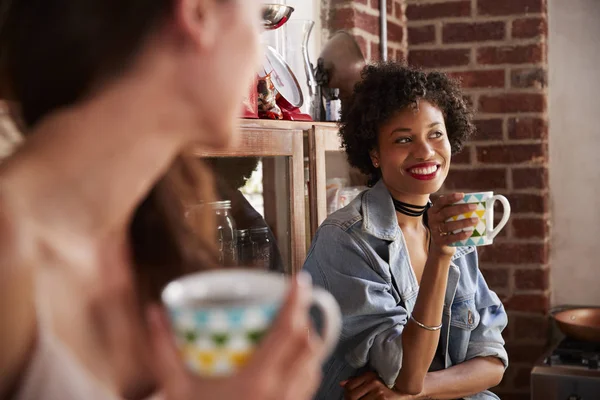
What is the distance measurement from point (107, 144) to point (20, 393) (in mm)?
182

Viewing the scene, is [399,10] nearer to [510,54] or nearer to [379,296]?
[510,54]

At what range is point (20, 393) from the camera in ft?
1.55

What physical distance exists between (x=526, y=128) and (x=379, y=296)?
1447 millimetres

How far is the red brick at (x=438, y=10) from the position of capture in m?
2.82

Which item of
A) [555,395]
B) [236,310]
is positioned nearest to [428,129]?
[555,395]

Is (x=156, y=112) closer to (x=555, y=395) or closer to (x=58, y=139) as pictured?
(x=58, y=139)

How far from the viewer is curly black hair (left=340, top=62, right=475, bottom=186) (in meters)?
1.83

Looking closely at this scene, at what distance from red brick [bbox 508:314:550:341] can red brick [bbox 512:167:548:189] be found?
0.53m

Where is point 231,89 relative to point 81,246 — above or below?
above

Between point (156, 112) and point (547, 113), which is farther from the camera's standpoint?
point (547, 113)

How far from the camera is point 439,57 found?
2.87m

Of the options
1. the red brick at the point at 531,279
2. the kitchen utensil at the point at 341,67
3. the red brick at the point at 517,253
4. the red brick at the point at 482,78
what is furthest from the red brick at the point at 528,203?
the kitchen utensil at the point at 341,67

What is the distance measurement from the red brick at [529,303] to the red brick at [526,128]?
64 centimetres

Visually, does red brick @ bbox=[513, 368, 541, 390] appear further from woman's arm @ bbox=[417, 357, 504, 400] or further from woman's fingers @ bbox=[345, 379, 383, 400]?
woman's fingers @ bbox=[345, 379, 383, 400]
